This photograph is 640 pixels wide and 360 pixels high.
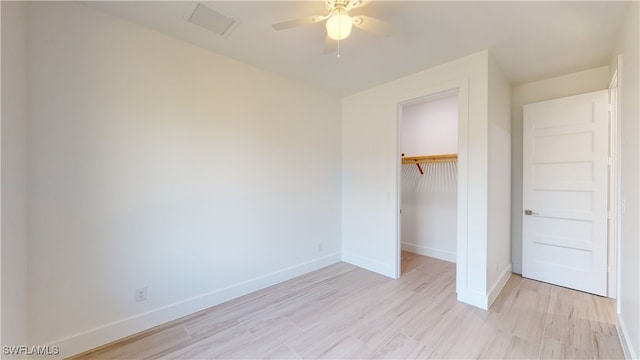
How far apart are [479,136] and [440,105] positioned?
1.85m

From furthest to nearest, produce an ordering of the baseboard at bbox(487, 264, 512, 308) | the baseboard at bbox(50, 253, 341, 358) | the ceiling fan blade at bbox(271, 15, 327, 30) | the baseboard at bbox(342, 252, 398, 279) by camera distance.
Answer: the baseboard at bbox(342, 252, 398, 279)
the baseboard at bbox(487, 264, 512, 308)
the baseboard at bbox(50, 253, 341, 358)
the ceiling fan blade at bbox(271, 15, 327, 30)

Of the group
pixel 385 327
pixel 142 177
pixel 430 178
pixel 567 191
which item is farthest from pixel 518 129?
pixel 142 177

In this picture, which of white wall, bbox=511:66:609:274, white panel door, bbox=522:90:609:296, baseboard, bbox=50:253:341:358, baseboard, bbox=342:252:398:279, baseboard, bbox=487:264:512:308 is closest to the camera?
baseboard, bbox=50:253:341:358

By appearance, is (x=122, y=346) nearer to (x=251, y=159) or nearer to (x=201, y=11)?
(x=251, y=159)

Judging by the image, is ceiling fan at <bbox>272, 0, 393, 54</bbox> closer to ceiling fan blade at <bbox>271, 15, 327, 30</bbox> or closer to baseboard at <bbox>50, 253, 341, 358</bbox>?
ceiling fan blade at <bbox>271, 15, 327, 30</bbox>

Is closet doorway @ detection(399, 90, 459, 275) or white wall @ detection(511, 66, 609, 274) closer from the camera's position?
white wall @ detection(511, 66, 609, 274)

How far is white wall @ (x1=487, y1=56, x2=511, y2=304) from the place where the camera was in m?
2.57

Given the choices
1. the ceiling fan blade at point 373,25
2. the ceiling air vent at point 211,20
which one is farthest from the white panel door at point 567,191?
the ceiling air vent at point 211,20

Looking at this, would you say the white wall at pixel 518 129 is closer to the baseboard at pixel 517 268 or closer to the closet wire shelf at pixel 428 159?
the baseboard at pixel 517 268

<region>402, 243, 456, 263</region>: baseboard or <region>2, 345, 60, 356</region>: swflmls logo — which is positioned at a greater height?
<region>2, 345, 60, 356</region>: swflmls logo

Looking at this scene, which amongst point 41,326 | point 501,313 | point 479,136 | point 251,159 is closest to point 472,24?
point 479,136

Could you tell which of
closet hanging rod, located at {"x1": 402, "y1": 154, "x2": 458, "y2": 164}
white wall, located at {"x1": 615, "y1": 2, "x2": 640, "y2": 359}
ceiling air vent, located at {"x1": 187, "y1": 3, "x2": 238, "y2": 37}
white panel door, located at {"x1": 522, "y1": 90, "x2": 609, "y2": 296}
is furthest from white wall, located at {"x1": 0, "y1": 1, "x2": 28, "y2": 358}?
white panel door, located at {"x1": 522, "y1": 90, "x2": 609, "y2": 296}

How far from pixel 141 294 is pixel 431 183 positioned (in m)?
4.08

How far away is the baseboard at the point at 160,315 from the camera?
1.83m
